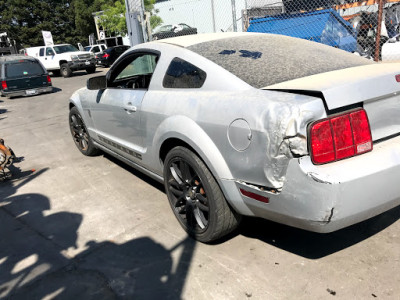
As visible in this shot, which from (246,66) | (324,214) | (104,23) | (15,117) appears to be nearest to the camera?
(324,214)

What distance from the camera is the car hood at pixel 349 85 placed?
2.10 m

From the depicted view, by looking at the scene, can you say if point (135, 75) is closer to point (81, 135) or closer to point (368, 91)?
point (81, 135)

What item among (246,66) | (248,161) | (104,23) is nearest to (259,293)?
(248,161)

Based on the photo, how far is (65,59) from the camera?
21328 millimetres

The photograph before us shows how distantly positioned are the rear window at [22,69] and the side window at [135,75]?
10974mm

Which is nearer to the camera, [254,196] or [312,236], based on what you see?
[254,196]

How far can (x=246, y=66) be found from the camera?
2723 millimetres

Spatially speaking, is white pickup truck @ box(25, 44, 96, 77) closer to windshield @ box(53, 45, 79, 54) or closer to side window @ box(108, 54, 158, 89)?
windshield @ box(53, 45, 79, 54)

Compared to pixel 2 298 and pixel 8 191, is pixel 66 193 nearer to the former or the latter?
pixel 8 191

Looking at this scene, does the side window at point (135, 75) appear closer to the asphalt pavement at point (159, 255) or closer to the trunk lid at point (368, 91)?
the asphalt pavement at point (159, 255)

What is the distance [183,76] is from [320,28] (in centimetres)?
664

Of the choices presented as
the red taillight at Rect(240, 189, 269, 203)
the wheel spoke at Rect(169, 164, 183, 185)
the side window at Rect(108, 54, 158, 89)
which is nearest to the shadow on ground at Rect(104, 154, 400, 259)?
the wheel spoke at Rect(169, 164, 183, 185)

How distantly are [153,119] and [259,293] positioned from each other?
1.71 metres

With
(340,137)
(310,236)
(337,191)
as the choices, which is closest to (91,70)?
(310,236)
